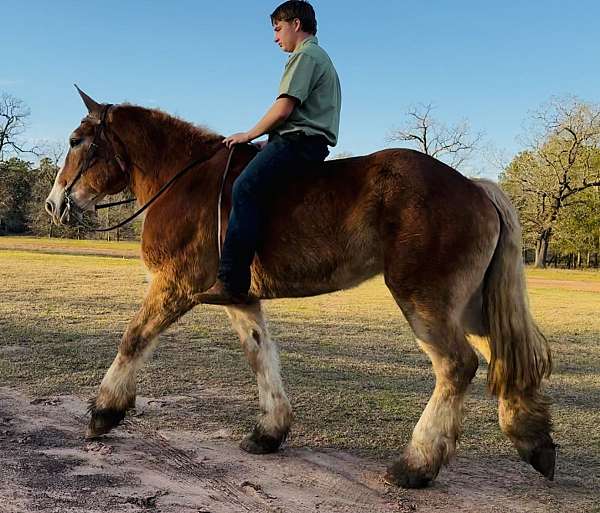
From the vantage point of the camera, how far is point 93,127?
513 centimetres

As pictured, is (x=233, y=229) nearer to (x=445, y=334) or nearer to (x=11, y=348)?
(x=445, y=334)

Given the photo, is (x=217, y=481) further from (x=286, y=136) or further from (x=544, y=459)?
(x=286, y=136)

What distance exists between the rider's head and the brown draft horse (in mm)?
902

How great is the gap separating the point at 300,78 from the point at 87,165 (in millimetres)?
2130

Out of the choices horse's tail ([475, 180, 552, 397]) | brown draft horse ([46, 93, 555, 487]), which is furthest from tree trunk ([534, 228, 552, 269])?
brown draft horse ([46, 93, 555, 487])

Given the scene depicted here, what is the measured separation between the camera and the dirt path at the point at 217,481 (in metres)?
3.52

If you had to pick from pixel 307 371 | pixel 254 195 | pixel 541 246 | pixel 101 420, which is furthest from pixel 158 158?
pixel 541 246

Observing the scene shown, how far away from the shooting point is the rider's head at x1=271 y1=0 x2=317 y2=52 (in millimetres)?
4418

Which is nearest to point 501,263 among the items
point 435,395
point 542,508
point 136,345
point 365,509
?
point 435,395

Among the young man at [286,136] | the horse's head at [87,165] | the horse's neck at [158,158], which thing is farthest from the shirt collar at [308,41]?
the horse's head at [87,165]

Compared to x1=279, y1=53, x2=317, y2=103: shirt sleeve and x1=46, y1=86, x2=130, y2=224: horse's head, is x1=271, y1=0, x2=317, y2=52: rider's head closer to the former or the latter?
x1=279, y1=53, x2=317, y2=103: shirt sleeve

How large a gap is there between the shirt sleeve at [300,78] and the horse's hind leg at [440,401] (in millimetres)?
1726

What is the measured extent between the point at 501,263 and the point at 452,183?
70cm

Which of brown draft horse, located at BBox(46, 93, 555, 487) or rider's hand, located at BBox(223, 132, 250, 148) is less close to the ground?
rider's hand, located at BBox(223, 132, 250, 148)
